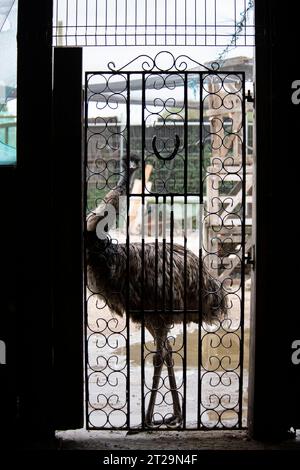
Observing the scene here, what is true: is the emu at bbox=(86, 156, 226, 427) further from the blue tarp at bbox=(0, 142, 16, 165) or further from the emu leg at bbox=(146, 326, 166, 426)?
the blue tarp at bbox=(0, 142, 16, 165)

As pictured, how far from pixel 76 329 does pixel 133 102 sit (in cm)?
202

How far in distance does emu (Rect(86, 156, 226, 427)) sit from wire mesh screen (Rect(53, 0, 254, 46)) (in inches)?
25.9

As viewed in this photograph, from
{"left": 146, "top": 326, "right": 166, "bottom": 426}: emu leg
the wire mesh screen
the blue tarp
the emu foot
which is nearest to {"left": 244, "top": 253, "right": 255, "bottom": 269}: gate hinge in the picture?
{"left": 146, "top": 326, "right": 166, "bottom": 426}: emu leg

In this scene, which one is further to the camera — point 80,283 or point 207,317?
point 207,317

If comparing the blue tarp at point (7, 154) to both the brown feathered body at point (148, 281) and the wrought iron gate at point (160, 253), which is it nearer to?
the wrought iron gate at point (160, 253)

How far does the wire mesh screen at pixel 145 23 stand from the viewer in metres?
3.32

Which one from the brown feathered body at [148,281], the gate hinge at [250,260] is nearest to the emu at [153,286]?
the brown feathered body at [148,281]

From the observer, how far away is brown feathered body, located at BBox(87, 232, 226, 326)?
11.8 feet

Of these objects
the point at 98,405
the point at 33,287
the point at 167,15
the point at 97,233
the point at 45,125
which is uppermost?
the point at 167,15

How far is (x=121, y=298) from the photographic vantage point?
3.71 m

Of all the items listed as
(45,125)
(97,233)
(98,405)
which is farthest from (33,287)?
(98,405)
